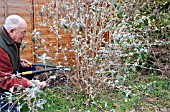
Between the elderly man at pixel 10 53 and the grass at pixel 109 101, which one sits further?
the grass at pixel 109 101

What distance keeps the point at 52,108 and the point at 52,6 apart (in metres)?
1.62

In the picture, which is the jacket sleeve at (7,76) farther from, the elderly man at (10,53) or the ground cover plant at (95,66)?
the ground cover plant at (95,66)

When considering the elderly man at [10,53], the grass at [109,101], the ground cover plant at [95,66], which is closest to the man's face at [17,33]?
the elderly man at [10,53]

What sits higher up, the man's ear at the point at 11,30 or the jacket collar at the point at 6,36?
the man's ear at the point at 11,30

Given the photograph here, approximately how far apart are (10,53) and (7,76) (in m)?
0.29

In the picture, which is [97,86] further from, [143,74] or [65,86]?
[143,74]

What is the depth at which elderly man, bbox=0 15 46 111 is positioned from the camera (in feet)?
8.68

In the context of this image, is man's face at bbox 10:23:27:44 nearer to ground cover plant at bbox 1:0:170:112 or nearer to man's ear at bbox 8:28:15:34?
man's ear at bbox 8:28:15:34

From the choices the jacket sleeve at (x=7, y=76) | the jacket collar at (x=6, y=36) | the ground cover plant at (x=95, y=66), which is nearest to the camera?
the jacket sleeve at (x=7, y=76)

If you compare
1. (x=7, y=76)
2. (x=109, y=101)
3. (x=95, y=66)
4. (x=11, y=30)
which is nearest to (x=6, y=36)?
(x=11, y=30)

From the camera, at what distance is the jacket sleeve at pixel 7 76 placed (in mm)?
2631

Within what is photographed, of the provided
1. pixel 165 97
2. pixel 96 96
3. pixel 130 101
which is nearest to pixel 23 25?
pixel 96 96

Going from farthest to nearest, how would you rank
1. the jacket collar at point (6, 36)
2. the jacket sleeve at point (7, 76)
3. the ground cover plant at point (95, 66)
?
1. the ground cover plant at point (95, 66)
2. the jacket collar at point (6, 36)
3. the jacket sleeve at point (7, 76)

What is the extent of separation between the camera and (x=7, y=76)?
8.68ft
